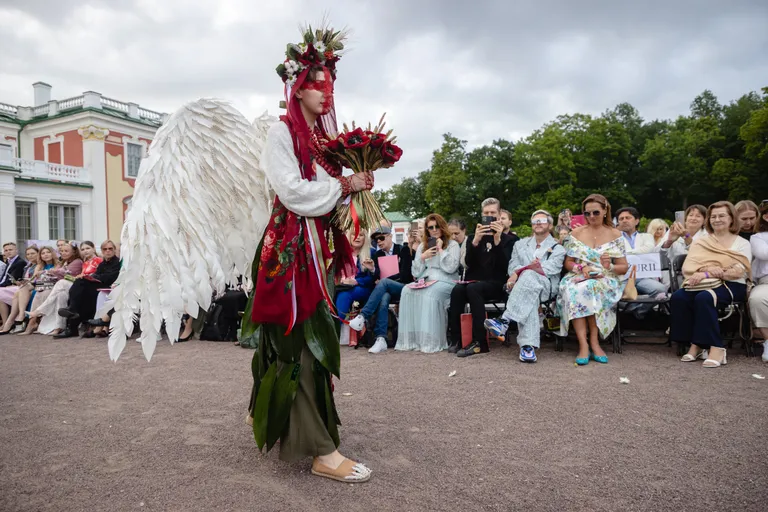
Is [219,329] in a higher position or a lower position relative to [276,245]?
lower

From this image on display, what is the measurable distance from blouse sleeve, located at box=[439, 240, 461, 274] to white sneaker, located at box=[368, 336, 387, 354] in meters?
1.24

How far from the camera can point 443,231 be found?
7242 mm

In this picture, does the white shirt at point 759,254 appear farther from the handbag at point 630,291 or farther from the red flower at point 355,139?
the red flower at point 355,139

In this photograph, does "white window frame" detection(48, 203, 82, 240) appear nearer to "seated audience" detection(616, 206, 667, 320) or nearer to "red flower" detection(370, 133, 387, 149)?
"seated audience" detection(616, 206, 667, 320)

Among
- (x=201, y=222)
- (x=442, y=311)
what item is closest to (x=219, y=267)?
(x=201, y=222)

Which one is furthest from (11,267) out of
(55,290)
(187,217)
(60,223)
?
(60,223)

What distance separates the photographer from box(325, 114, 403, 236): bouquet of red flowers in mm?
2811

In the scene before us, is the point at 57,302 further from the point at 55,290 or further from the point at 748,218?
the point at 748,218

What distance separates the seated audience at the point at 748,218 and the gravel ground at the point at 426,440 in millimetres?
1519

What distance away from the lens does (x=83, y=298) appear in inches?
354

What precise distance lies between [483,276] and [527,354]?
4.48 feet

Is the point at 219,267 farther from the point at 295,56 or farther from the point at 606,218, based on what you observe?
the point at 606,218

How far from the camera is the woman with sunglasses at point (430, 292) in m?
6.84

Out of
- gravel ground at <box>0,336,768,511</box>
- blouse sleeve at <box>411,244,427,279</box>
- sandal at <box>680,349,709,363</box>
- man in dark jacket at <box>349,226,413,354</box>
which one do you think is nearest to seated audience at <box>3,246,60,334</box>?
gravel ground at <box>0,336,768,511</box>
